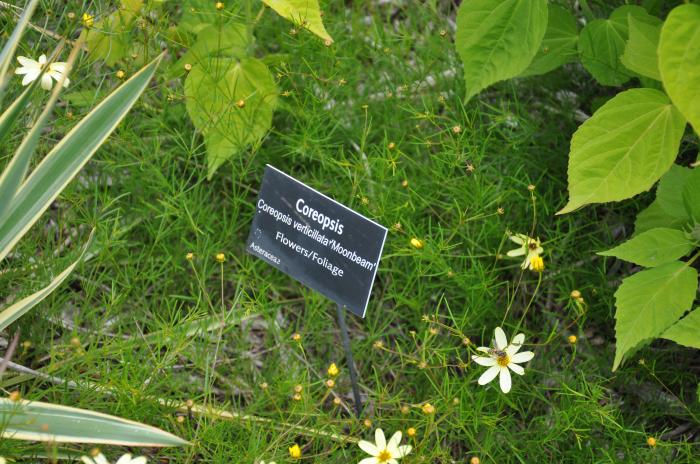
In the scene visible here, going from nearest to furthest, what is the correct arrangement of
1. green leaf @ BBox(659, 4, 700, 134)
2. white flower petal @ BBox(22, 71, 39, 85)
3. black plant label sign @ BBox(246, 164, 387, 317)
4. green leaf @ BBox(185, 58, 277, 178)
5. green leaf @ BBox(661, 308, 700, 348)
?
green leaf @ BBox(659, 4, 700, 134) → green leaf @ BBox(661, 308, 700, 348) → black plant label sign @ BBox(246, 164, 387, 317) → white flower petal @ BBox(22, 71, 39, 85) → green leaf @ BBox(185, 58, 277, 178)

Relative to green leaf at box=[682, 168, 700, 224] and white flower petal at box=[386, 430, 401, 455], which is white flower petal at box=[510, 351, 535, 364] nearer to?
white flower petal at box=[386, 430, 401, 455]

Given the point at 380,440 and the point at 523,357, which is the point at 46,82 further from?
the point at 523,357

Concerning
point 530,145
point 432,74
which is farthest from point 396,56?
point 530,145

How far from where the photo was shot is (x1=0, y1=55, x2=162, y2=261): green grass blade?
160 cm

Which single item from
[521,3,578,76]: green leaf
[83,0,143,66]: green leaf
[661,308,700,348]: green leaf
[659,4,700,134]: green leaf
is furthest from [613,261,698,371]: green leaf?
[83,0,143,66]: green leaf

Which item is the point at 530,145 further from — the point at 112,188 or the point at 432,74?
→ the point at 112,188

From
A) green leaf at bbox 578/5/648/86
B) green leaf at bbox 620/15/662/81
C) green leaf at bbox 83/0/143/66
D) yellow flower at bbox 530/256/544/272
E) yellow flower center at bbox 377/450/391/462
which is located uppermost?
green leaf at bbox 620/15/662/81

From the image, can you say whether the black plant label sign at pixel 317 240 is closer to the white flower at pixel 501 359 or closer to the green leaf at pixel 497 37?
the white flower at pixel 501 359

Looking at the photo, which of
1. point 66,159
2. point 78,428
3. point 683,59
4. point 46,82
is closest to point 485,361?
point 683,59

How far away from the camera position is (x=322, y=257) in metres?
1.64

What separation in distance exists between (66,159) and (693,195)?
1225mm

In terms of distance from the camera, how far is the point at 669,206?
1680 mm

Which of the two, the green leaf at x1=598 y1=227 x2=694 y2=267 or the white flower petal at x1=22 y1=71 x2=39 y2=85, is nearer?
the green leaf at x1=598 y1=227 x2=694 y2=267

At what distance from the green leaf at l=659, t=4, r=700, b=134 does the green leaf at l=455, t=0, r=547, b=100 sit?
365 mm
